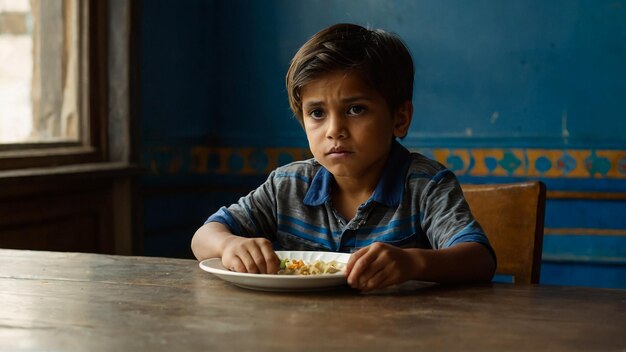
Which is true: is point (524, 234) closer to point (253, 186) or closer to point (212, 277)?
point (212, 277)

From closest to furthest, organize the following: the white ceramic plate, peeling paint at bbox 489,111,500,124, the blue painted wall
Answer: the white ceramic plate → the blue painted wall → peeling paint at bbox 489,111,500,124

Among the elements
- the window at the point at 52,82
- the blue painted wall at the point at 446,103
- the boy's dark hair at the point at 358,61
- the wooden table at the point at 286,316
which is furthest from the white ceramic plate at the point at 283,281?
the blue painted wall at the point at 446,103

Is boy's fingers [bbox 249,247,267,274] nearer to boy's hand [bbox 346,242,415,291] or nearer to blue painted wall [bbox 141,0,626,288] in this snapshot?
boy's hand [bbox 346,242,415,291]

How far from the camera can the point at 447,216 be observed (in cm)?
150

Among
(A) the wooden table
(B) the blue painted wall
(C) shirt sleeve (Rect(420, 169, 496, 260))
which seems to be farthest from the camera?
(B) the blue painted wall

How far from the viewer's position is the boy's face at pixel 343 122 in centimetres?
159

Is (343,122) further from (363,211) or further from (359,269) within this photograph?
(359,269)

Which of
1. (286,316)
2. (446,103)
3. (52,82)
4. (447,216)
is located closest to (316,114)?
(447,216)

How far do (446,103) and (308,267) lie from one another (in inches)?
87.1

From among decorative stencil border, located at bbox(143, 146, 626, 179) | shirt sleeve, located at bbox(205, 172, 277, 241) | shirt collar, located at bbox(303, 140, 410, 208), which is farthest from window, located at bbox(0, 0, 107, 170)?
shirt collar, located at bbox(303, 140, 410, 208)

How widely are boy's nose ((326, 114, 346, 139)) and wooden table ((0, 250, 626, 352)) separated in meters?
0.37

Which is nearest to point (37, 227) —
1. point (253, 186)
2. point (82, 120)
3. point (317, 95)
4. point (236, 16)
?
point (82, 120)

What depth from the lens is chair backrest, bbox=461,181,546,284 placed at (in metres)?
1.66

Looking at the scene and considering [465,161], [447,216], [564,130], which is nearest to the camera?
[447,216]
